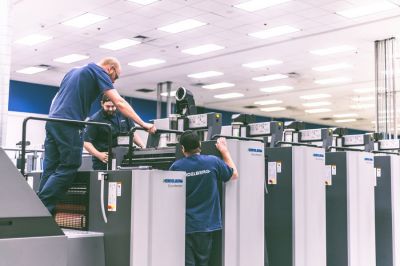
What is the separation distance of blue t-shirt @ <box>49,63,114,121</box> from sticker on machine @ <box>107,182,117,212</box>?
71 cm

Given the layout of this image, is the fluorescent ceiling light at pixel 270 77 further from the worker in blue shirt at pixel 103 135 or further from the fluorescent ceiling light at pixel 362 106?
the worker in blue shirt at pixel 103 135

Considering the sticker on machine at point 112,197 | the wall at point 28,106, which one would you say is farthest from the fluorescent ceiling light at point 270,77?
the sticker on machine at point 112,197

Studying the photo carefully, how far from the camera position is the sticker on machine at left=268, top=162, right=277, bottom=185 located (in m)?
5.35

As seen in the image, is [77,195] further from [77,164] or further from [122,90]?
[122,90]

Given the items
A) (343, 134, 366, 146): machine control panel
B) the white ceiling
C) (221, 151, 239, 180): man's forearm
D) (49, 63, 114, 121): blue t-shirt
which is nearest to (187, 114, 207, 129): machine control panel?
(221, 151, 239, 180): man's forearm

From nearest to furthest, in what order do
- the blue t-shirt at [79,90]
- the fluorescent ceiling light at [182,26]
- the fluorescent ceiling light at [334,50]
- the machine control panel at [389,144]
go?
the blue t-shirt at [79,90] < the machine control panel at [389,144] < the fluorescent ceiling light at [182,26] < the fluorescent ceiling light at [334,50]

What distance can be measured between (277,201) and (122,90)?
1386 cm

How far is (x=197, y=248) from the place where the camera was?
410 cm

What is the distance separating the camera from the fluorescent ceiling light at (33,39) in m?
12.1

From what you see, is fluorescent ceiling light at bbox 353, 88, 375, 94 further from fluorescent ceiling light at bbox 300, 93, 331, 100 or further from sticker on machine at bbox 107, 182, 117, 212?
sticker on machine at bbox 107, 182, 117, 212

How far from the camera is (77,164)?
3.84 m

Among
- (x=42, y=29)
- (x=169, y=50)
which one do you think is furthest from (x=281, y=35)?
(x=42, y=29)

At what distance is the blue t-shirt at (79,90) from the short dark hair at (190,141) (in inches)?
27.6

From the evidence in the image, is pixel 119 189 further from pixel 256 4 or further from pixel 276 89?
pixel 276 89
